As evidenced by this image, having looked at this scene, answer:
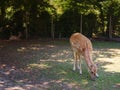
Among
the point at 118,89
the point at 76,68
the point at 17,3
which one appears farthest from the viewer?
the point at 17,3

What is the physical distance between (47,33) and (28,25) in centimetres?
127

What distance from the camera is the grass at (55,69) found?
8133mm

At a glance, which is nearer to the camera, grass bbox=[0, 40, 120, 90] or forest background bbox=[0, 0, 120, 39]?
grass bbox=[0, 40, 120, 90]

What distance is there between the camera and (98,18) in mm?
19547

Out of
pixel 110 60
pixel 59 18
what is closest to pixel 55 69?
pixel 110 60

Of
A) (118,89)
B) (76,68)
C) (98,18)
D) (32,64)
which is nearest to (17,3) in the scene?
(98,18)

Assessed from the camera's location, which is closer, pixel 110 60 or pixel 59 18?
pixel 110 60

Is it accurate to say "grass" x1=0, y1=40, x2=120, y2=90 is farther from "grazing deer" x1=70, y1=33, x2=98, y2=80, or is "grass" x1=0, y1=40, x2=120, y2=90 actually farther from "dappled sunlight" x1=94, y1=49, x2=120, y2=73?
"grazing deer" x1=70, y1=33, x2=98, y2=80

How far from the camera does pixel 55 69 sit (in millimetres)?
9898

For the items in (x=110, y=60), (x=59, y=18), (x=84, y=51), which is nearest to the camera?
(x=84, y=51)

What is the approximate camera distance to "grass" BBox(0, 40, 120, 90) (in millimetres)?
8133

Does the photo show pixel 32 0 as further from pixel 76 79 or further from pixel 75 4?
pixel 76 79

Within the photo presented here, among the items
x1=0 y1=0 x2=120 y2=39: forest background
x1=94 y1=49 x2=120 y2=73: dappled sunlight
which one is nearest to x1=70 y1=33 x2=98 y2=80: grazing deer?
x1=94 y1=49 x2=120 y2=73: dappled sunlight

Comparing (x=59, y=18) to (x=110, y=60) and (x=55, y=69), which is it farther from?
(x=55, y=69)
